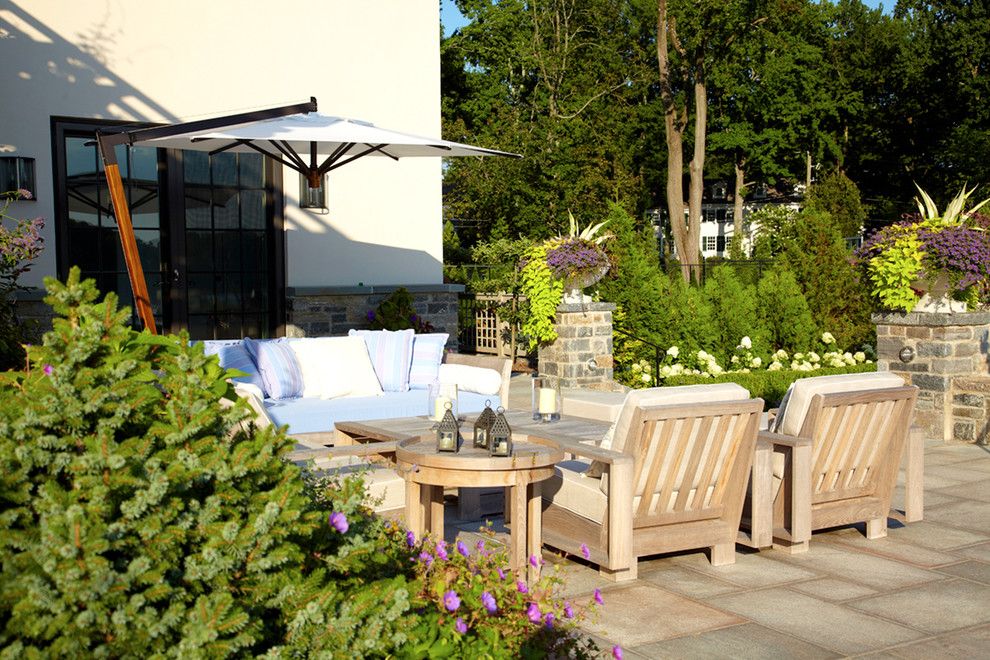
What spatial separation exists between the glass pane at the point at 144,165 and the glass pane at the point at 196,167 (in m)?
0.26

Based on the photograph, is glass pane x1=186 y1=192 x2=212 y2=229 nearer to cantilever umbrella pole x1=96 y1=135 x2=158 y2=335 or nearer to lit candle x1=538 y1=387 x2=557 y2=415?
cantilever umbrella pole x1=96 y1=135 x2=158 y2=335

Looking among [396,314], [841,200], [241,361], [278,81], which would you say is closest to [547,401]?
[241,361]

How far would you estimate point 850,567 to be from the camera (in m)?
4.98

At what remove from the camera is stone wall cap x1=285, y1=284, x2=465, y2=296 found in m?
10.3

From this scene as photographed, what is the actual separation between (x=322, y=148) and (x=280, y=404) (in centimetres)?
262

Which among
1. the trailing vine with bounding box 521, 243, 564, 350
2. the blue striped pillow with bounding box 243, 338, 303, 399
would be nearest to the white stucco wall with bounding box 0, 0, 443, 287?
the trailing vine with bounding box 521, 243, 564, 350

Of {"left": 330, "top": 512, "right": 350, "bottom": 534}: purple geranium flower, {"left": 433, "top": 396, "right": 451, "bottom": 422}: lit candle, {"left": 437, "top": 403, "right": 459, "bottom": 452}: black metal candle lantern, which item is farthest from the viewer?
{"left": 433, "top": 396, "right": 451, "bottom": 422}: lit candle

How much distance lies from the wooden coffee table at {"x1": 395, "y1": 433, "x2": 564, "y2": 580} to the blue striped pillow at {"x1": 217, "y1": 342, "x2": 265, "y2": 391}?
2728 mm

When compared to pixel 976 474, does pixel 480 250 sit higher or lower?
higher

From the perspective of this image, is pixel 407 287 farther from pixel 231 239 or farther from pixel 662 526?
pixel 662 526

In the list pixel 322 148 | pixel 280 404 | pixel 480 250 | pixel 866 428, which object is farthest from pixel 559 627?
pixel 480 250

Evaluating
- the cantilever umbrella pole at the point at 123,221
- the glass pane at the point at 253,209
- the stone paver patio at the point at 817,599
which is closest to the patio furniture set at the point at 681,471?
the stone paver patio at the point at 817,599

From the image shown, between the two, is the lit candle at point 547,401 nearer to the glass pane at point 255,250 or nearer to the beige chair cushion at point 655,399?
the beige chair cushion at point 655,399

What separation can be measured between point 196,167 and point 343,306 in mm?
1992
